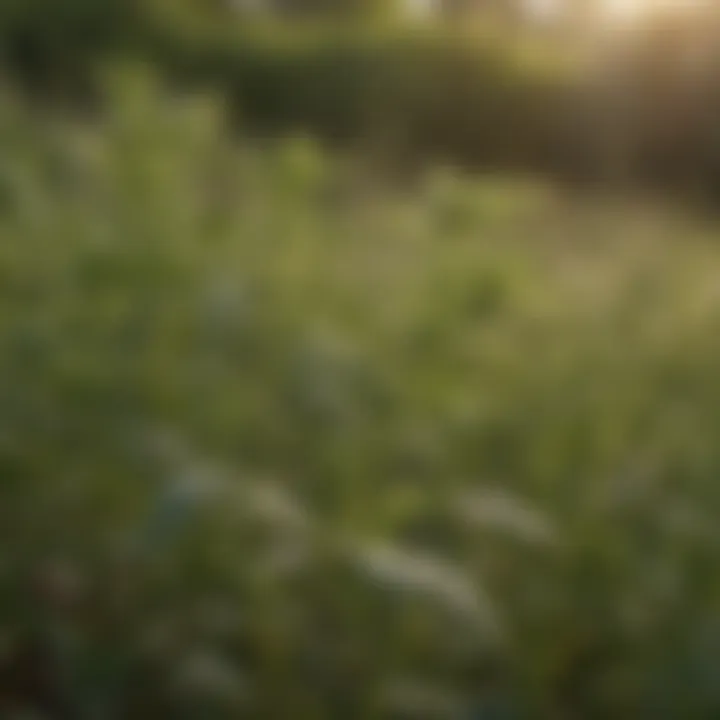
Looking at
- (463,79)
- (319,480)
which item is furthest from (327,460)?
(463,79)

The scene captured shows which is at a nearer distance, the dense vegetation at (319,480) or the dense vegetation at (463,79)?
the dense vegetation at (319,480)

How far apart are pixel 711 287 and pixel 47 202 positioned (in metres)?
0.95

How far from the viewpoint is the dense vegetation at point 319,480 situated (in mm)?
1719

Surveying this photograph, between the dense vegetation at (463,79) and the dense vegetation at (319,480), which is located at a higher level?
the dense vegetation at (463,79)

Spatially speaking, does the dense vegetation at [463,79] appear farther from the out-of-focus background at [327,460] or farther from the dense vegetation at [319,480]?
the dense vegetation at [319,480]

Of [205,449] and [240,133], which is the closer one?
[205,449]

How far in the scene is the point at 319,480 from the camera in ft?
6.07

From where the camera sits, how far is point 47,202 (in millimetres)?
2332

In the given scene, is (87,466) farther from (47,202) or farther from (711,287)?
(711,287)

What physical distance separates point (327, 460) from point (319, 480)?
3 cm

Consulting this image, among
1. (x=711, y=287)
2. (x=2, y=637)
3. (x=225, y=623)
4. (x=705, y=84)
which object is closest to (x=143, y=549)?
(x=225, y=623)

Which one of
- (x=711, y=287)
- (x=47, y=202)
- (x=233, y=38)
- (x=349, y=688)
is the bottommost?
(x=349, y=688)

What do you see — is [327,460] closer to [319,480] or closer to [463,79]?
[319,480]

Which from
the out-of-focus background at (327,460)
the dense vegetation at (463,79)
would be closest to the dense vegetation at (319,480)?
the out-of-focus background at (327,460)
